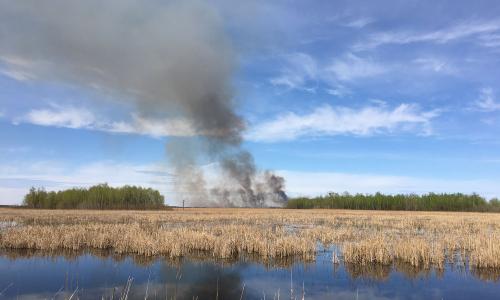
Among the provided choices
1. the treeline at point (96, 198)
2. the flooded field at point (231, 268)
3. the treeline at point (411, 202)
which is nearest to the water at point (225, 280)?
the flooded field at point (231, 268)

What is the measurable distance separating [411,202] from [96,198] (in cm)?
8251

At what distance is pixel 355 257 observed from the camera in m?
15.9

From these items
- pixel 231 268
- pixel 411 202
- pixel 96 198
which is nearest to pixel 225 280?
pixel 231 268

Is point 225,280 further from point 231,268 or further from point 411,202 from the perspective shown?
point 411,202

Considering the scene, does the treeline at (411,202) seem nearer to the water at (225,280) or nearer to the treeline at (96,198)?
the treeline at (96,198)

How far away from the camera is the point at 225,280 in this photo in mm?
12930

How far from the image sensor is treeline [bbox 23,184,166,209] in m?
89.5

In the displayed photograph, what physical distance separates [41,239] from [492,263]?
19.7 m

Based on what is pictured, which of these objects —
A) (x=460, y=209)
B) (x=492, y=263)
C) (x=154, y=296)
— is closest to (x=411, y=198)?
(x=460, y=209)

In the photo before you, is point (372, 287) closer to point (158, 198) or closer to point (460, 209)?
point (158, 198)

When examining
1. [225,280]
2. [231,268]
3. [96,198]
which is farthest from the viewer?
[96,198]

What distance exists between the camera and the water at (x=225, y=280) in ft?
37.3

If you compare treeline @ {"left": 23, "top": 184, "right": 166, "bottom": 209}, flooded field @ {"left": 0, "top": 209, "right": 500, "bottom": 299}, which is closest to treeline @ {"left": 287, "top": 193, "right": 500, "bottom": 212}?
treeline @ {"left": 23, "top": 184, "right": 166, "bottom": 209}

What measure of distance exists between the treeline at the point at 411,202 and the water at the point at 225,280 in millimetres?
102717
